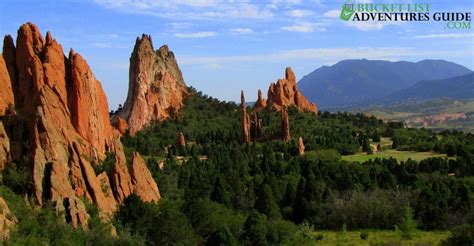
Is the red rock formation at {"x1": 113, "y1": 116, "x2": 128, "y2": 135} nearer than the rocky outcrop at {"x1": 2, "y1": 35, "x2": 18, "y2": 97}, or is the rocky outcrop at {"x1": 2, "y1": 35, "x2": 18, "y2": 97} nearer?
the rocky outcrop at {"x1": 2, "y1": 35, "x2": 18, "y2": 97}

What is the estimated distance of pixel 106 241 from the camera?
131 feet

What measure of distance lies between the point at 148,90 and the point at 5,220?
113948 mm

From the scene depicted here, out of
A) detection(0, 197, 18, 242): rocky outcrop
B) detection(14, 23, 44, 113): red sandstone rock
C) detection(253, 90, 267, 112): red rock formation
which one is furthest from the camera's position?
detection(253, 90, 267, 112): red rock formation

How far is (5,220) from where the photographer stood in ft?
124

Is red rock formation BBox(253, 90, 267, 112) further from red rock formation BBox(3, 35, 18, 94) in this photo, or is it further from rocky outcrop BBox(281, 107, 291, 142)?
red rock formation BBox(3, 35, 18, 94)

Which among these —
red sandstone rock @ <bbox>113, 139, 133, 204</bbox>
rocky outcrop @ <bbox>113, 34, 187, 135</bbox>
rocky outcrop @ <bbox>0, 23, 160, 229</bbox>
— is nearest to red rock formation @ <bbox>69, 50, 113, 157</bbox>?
rocky outcrop @ <bbox>0, 23, 160, 229</bbox>

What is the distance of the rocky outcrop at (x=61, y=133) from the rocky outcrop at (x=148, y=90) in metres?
79.9

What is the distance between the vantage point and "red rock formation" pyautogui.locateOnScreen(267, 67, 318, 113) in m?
170

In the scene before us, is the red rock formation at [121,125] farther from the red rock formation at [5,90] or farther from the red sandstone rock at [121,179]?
the red sandstone rock at [121,179]

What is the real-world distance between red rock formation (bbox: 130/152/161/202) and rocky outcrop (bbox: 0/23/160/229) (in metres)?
0.10

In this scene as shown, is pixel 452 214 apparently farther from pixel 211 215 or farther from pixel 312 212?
pixel 211 215

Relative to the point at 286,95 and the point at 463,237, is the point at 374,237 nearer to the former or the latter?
the point at 463,237

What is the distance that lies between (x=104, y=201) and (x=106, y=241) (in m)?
9.29

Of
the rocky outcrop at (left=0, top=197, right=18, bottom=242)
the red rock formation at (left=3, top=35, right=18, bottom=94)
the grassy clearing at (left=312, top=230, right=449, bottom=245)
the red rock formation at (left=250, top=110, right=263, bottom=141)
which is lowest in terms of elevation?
the grassy clearing at (left=312, top=230, right=449, bottom=245)
